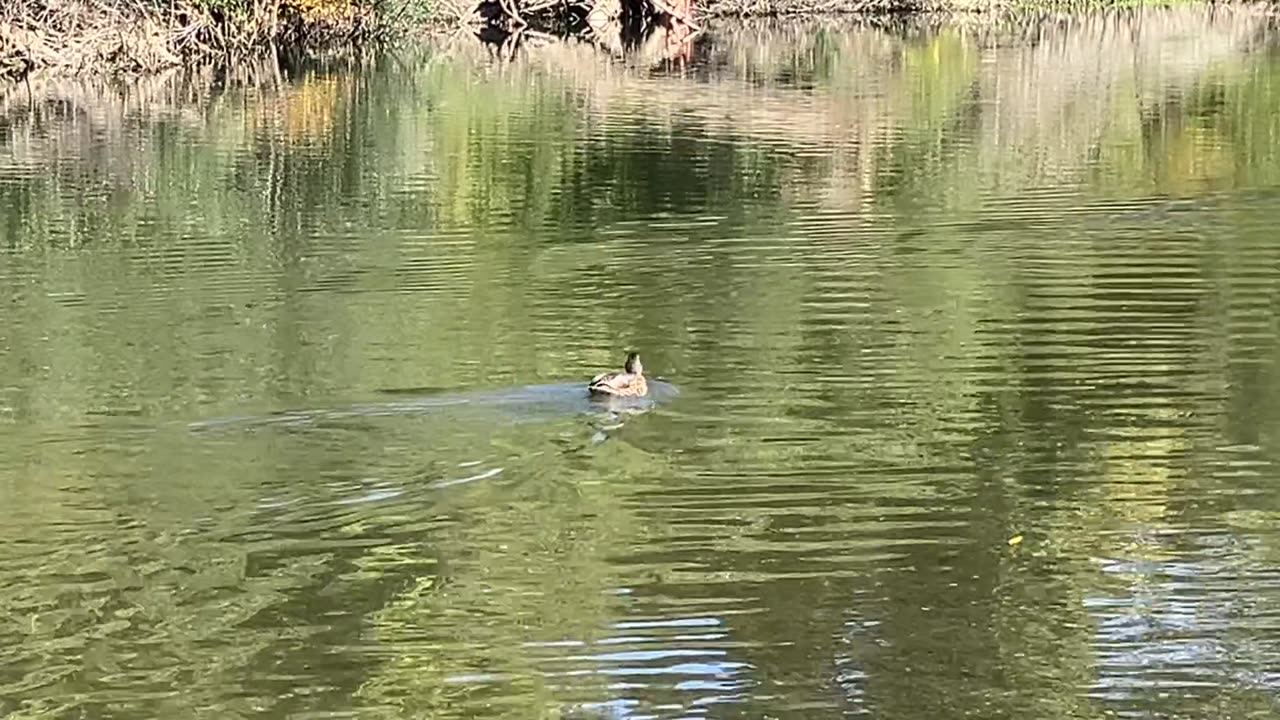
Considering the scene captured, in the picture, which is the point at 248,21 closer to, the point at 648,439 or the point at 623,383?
the point at 623,383

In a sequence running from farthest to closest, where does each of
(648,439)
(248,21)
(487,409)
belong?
(248,21), (487,409), (648,439)

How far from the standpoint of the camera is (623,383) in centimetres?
972

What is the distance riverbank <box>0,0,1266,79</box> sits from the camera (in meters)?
33.7

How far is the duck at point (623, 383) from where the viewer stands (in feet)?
31.8

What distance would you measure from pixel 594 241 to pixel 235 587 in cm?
841

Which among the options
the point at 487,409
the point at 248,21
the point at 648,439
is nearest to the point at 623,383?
the point at 648,439

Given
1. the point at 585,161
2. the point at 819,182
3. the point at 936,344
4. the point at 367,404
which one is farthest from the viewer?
the point at 585,161

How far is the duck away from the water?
0.16 m

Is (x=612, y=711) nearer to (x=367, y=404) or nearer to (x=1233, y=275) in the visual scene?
(x=367, y=404)

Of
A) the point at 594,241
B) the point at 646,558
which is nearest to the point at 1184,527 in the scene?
the point at 646,558

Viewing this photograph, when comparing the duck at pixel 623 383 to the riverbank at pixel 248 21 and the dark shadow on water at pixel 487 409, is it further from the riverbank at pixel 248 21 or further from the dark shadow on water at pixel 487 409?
the riverbank at pixel 248 21

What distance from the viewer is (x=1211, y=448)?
9117mm

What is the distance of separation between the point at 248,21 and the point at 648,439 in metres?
32.7

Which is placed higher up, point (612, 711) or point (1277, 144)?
point (1277, 144)
